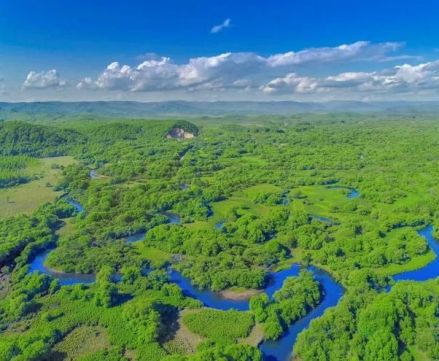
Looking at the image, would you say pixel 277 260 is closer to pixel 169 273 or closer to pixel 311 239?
pixel 311 239

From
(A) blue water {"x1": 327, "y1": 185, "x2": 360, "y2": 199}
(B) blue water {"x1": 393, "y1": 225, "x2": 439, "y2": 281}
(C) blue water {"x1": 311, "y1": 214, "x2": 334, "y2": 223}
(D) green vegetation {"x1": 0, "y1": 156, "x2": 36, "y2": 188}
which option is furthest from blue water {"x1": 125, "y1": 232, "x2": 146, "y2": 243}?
(D) green vegetation {"x1": 0, "y1": 156, "x2": 36, "y2": 188}

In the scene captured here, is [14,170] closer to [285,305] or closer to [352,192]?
[352,192]

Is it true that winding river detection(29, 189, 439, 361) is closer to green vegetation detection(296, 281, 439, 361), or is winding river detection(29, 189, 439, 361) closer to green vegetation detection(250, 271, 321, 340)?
green vegetation detection(250, 271, 321, 340)

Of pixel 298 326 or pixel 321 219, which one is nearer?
pixel 298 326

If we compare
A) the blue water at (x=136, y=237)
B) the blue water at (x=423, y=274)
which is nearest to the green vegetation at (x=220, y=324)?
the blue water at (x=423, y=274)

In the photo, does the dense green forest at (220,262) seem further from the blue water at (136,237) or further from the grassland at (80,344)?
the blue water at (136,237)

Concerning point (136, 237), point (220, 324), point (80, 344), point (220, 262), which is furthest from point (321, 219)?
point (80, 344)
